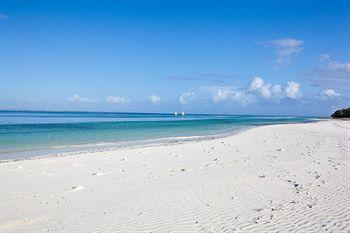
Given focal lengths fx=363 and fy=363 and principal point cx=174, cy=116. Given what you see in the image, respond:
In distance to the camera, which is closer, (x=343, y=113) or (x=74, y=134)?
(x=74, y=134)

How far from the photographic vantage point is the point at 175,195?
1101 centimetres

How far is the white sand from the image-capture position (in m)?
8.34

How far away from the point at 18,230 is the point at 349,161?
15605 mm

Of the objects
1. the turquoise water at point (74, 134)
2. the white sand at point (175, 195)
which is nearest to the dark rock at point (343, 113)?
the turquoise water at point (74, 134)

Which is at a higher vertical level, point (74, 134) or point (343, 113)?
point (343, 113)

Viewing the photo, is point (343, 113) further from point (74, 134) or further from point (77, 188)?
point (77, 188)

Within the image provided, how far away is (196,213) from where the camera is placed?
359 inches

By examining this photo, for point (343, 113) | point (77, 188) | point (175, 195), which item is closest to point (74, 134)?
point (77, 188)

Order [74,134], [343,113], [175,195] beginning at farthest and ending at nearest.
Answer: [343,113], [74,134], [175,195]

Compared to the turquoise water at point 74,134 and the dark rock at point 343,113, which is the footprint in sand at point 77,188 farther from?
the dark rock at point 343,113

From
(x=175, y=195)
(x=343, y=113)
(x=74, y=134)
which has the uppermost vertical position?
(x=343, y=113)

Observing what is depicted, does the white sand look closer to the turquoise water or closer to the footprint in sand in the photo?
the footprint in sand

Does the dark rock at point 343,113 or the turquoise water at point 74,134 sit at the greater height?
the dark rock at point 343,113

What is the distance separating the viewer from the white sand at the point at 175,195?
328 inches
